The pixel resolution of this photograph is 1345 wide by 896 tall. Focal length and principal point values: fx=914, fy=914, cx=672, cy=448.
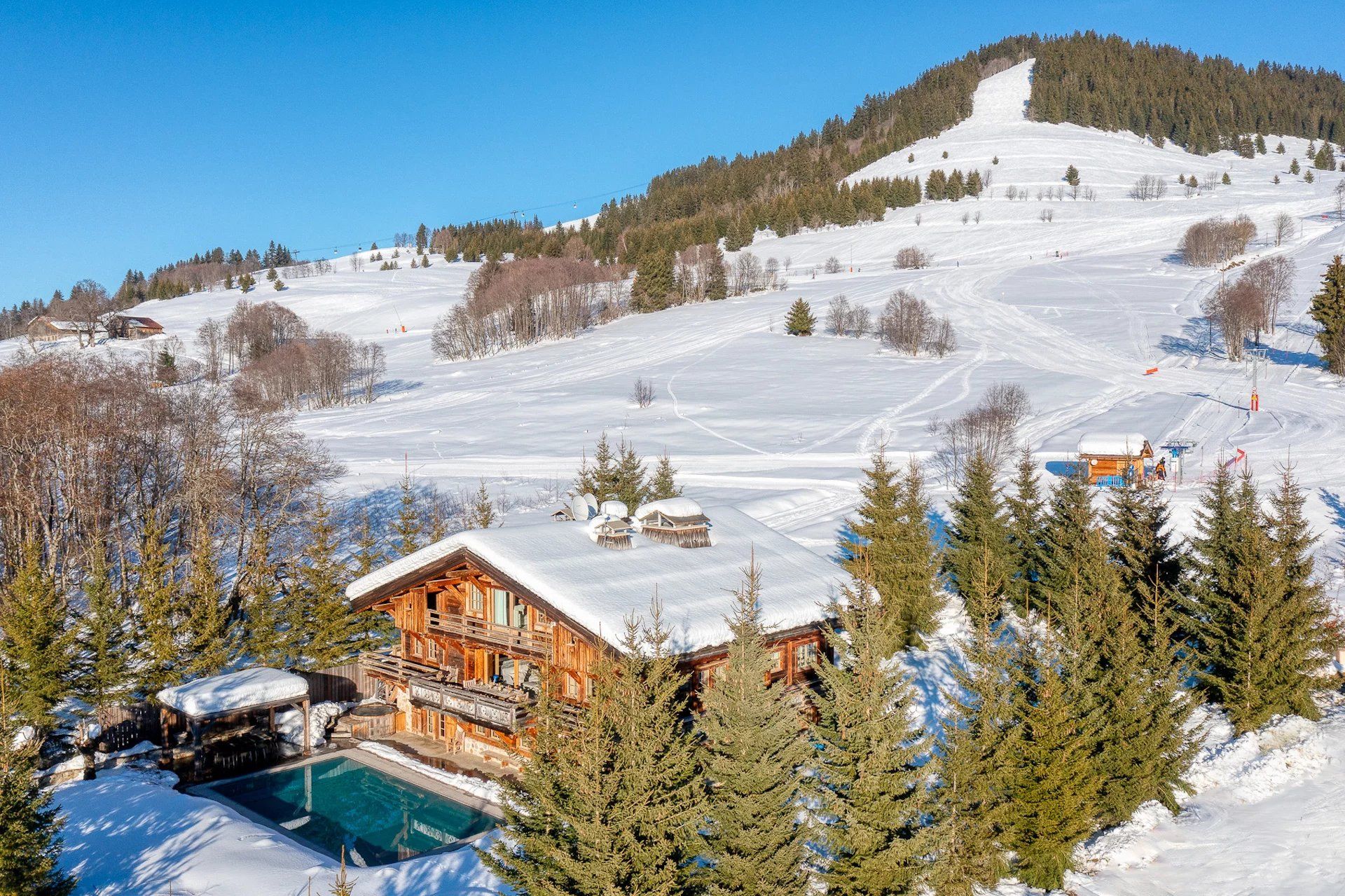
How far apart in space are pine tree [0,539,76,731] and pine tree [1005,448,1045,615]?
84.8ft

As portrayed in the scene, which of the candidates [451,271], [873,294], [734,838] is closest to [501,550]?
[734,838]

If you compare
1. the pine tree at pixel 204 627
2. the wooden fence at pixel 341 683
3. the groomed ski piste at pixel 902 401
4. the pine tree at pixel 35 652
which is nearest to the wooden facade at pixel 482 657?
the wooden fence at pixel 341 683

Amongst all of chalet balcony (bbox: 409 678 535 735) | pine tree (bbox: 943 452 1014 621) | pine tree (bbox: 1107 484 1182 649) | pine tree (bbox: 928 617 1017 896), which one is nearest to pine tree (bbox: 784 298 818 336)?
pine tree (bbox: 943 452 1014 621)

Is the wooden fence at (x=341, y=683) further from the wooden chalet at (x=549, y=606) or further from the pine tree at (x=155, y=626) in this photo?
the pine tree at (x=155, y=626)

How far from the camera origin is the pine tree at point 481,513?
32.9 m

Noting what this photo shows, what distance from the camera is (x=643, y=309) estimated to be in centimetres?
11381

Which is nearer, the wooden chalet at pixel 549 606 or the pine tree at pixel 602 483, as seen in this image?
the wooden chalet at pixel 549 606

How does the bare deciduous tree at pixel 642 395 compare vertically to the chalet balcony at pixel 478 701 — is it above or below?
above

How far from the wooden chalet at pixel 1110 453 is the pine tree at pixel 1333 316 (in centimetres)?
2542

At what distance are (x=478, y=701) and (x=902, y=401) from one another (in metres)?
48.5

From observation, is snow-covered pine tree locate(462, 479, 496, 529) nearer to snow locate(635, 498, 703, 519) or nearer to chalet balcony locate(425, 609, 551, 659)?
chalet balcony locate(425, 609, 551, 659)

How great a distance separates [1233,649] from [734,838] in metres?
15.3

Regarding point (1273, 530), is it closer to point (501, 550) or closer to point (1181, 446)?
point (1181, 446)

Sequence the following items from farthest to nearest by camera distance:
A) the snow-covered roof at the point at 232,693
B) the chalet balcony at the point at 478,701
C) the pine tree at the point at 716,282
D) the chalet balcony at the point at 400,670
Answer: the pine tree at the point at 716,282
the chalet balcony at the point at 400,670
the snow-covered roof at the point at 232,693
the chalet balcony at the point at 478,701
